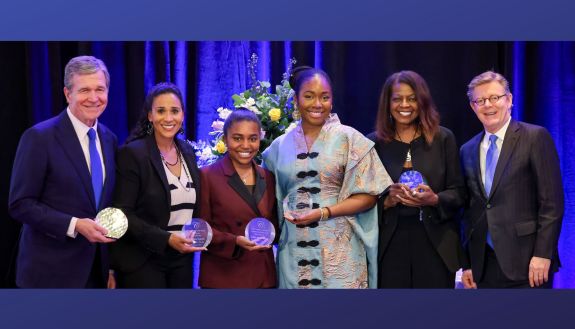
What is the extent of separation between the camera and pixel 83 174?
3.70 m

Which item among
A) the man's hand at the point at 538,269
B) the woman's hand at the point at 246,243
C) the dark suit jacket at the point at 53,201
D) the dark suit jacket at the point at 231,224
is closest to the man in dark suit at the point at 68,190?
the dark suit jacket at the point at 53,201

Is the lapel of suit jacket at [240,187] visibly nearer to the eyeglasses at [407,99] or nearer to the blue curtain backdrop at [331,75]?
the eyeglasses at [407,99]

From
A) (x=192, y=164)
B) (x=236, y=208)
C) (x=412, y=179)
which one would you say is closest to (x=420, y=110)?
(x=412, y=179)

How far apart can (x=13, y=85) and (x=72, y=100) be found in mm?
1102

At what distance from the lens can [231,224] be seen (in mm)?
3779

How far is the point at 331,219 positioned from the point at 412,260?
1.36ft

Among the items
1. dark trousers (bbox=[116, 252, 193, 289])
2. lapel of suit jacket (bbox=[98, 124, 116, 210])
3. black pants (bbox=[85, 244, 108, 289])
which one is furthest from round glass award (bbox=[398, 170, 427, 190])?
black pants (bbox=[85, 244, 108, 289])

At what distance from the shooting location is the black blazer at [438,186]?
386 cm

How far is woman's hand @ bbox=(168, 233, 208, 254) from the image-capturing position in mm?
3635

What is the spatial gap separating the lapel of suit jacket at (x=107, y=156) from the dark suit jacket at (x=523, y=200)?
1.66 metres
